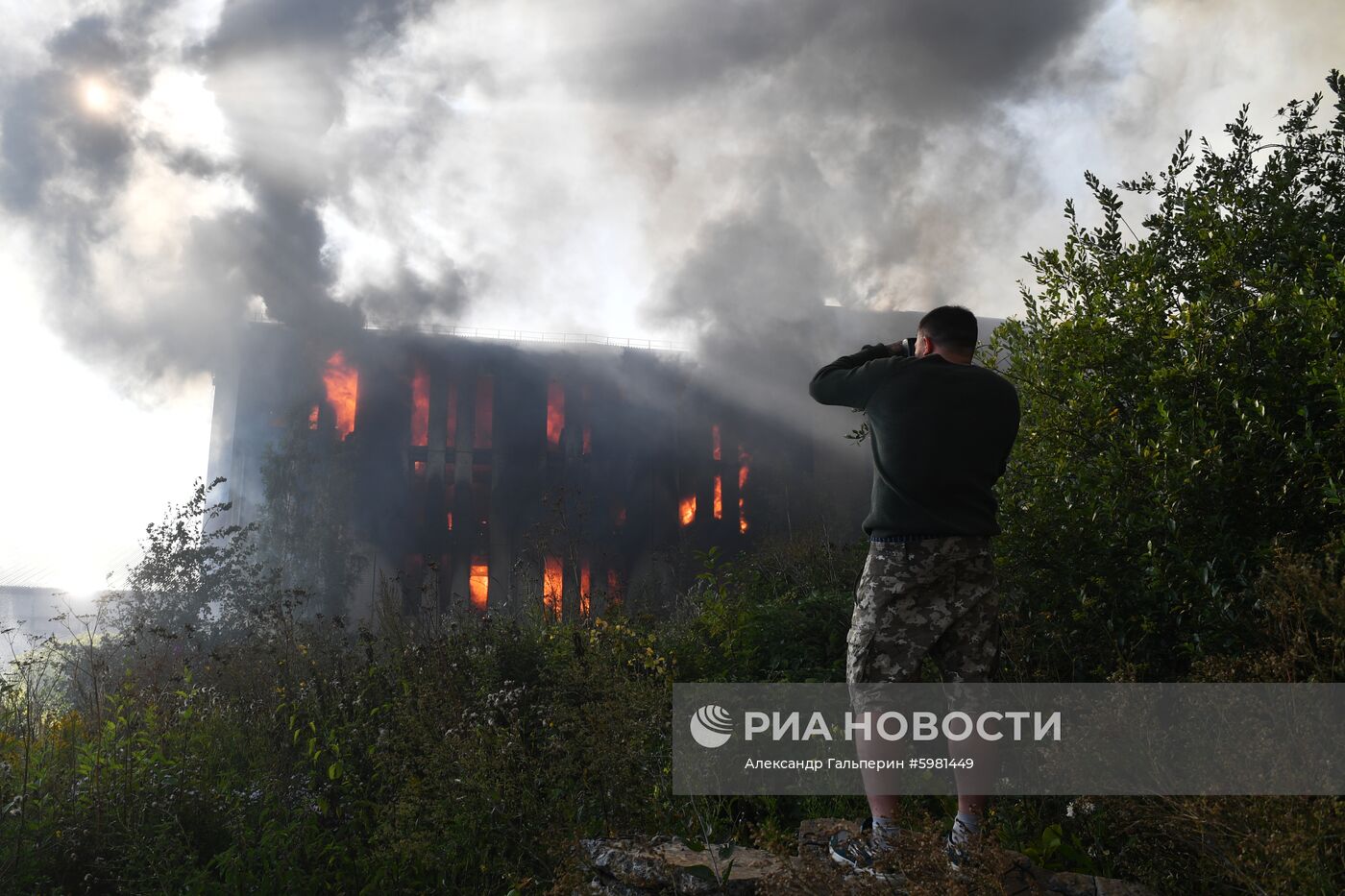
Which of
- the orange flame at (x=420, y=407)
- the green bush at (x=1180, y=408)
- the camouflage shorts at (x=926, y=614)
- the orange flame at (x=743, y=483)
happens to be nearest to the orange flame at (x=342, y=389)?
the orange flame at (x=420, y=407)

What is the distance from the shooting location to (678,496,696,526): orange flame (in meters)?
20.5

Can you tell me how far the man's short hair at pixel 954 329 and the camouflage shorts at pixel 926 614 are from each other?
633 mm

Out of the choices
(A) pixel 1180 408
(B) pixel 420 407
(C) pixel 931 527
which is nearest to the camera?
(C) pixel 931 527

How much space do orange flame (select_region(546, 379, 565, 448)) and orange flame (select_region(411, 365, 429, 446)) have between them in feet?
10.1

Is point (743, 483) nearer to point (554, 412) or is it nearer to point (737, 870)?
point (554, 412)

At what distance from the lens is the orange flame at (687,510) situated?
805 inches

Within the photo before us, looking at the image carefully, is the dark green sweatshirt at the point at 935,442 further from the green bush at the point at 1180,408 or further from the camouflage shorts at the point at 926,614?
the green bush at the point at 1180,408

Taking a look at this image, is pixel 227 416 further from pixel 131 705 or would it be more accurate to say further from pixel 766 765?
pixel 766 765

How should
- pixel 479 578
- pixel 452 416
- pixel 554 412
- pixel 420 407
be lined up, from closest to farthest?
pixel 479 578 → pixel 420 407 → pixel 452 416 → pixel 554 412

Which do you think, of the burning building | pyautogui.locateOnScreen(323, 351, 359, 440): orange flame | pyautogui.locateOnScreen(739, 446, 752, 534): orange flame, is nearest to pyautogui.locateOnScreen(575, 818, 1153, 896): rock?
the burning building

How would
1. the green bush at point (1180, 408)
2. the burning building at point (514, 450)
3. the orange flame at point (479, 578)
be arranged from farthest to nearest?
the orange flame at point (479, 578), the burning building at point (514, 450), the green bush at point (1180, 408)

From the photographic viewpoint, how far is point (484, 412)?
20844 mm

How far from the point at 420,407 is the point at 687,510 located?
7422 millimetres

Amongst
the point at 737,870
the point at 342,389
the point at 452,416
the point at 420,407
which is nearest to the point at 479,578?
the point at 452,416
